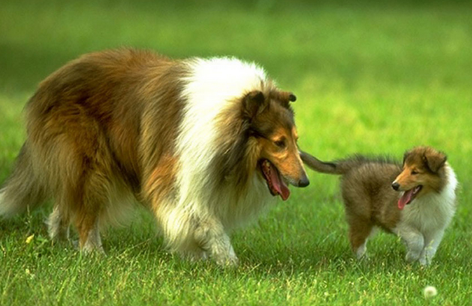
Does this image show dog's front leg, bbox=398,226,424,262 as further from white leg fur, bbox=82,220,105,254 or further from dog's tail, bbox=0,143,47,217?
dog's tail, bbox=0,143,47,217

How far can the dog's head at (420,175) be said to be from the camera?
340 inches

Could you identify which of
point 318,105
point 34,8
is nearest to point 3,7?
point 34,8

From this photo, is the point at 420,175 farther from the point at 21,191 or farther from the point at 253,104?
the point at 21,191

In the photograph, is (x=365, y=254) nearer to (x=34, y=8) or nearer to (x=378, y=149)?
(x=378, y=149)

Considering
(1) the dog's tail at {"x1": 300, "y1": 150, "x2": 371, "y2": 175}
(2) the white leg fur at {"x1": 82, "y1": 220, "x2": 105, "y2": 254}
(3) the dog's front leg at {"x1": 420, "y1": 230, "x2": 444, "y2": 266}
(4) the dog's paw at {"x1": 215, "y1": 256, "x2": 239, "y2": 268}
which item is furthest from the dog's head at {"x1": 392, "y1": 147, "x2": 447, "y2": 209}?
(2) the white leg fur at {"x1": 82, "y1": 220, "x2": 105, "y2": 254}

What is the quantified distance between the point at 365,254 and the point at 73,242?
235cm

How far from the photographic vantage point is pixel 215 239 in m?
7.94

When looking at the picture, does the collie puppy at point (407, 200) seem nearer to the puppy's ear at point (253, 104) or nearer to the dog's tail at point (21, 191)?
the puppy's ear at point (253, 104)

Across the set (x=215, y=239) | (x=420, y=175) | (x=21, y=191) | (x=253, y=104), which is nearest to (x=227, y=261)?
Answer: (x=215, y=239)

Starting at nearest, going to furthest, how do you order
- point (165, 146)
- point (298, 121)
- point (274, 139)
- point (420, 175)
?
1. point (274, 139)
2. point (165, 146)
3. point (420, 175)
4. point (298, 121)

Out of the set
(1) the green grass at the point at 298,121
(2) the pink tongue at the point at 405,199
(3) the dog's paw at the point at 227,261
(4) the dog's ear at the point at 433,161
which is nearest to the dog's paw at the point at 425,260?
(1) the green grass at the point at 298,121

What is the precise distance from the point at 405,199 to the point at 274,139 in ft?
5.26

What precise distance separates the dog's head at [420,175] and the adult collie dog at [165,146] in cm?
120

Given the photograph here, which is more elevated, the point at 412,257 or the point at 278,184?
the point at 278,184
